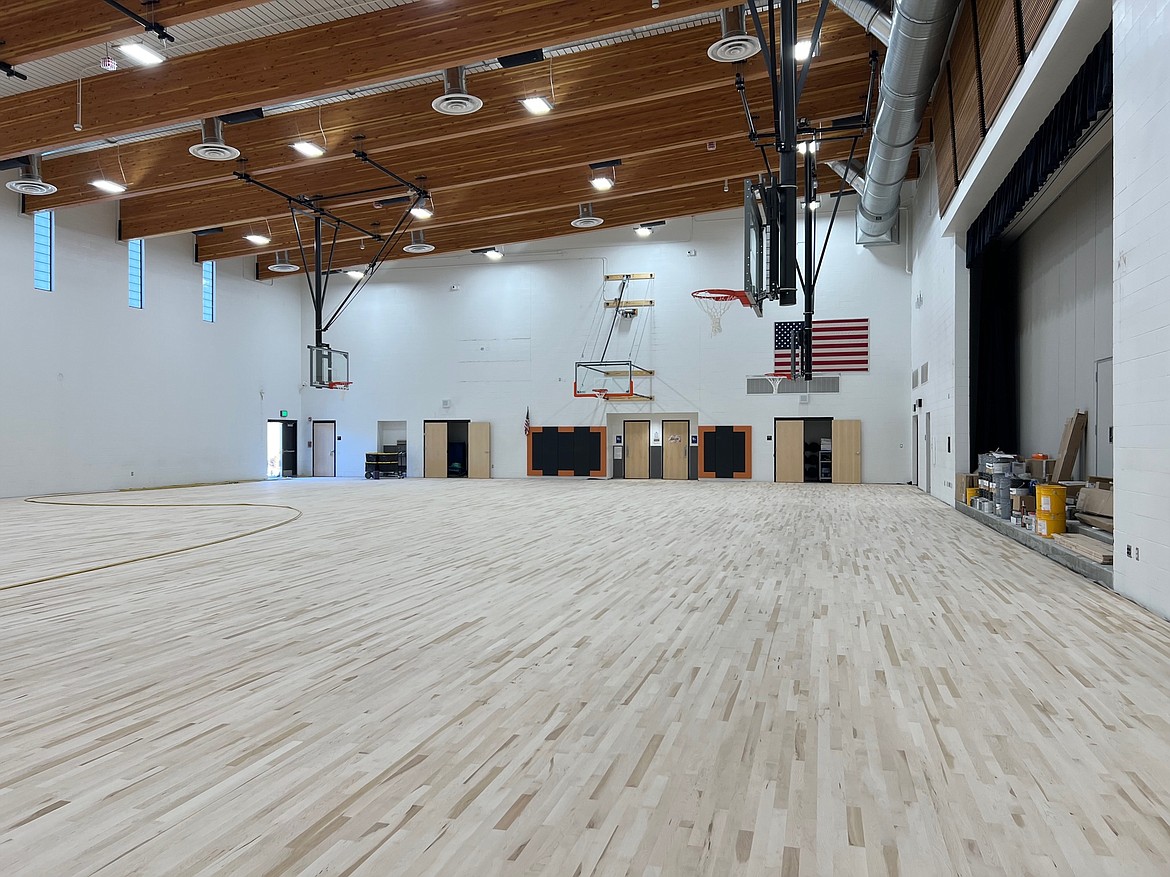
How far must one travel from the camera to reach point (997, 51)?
29.3 feet

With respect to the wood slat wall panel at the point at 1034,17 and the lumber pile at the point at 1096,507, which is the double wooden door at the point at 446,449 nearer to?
the lumber pile at the point at 1096,507

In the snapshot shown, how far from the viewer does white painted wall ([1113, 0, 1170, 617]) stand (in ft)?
17.6

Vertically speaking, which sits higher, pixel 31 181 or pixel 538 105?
pixel 538 105

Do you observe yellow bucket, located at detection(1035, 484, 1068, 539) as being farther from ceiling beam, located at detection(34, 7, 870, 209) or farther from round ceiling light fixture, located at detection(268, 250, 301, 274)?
round ceiling light fixture, located at detection(268, 250, 301, 274)

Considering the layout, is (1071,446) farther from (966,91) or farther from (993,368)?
(966,91)

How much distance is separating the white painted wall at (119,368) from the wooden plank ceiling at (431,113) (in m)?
1.46

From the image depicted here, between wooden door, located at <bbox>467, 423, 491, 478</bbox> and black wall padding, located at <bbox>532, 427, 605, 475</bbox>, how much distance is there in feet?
5.29

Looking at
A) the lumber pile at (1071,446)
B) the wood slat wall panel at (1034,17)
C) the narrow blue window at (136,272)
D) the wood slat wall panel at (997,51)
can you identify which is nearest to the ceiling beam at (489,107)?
the narrow blue window at (136,272)

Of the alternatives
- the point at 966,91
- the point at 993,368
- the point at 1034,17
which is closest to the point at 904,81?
the point at 966,91

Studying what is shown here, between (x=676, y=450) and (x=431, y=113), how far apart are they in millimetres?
13666

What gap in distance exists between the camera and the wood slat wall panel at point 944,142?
1248cm

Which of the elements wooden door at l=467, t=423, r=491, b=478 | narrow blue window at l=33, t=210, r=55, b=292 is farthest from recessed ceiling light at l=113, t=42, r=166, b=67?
wooden door at l=467, t=423, r=491, b=478

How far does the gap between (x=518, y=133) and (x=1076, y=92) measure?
1069 centimetres

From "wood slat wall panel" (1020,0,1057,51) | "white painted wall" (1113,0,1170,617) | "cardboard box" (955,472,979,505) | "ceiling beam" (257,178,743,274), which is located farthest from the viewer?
"ceiling beam" (257,178,743,274)
